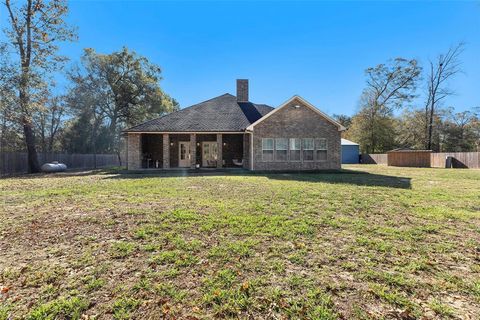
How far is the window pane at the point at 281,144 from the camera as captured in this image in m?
17.3

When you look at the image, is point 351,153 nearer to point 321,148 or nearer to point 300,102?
point 321,148

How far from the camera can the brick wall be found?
17.0m

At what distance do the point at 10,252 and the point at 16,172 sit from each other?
1849cm

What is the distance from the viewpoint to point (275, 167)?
17.3m

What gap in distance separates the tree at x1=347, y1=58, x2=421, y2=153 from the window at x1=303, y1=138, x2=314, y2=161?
2454 cm

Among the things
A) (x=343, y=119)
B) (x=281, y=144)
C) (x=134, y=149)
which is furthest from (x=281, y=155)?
(x=343, y=119)

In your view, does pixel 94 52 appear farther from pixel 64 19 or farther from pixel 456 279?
pixel 456 279

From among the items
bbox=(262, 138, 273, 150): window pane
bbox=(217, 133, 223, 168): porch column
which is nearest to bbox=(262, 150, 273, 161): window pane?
bbox=(262, 138, 273, 150): window pane

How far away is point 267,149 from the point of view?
17.2 m

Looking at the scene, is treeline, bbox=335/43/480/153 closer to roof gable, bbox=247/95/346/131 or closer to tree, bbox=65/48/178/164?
roof gable, bbox=247/95/346/131

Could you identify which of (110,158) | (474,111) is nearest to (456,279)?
(110,158)

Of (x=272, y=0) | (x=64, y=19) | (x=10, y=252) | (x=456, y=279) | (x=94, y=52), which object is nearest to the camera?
(x=456, y=279)

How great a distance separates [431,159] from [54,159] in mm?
37856

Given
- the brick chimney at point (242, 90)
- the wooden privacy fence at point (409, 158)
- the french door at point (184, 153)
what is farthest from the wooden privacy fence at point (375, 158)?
the french door at point (184, 153)
